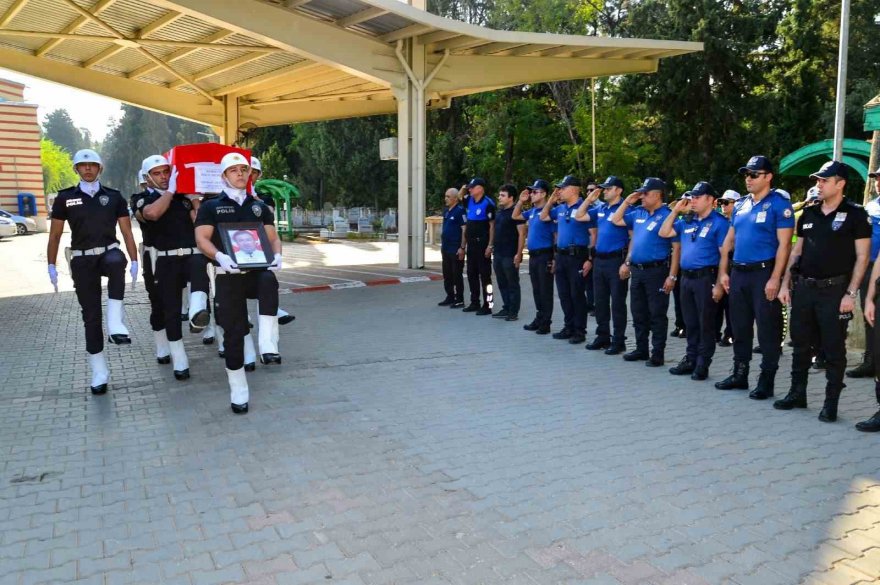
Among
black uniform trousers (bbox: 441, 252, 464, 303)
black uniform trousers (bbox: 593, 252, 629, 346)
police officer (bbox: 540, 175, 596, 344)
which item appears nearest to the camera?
black uniform trousers (bbox: 593, 252, 629, 346)

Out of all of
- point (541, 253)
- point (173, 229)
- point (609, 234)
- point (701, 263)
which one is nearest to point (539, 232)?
point (541, 253)

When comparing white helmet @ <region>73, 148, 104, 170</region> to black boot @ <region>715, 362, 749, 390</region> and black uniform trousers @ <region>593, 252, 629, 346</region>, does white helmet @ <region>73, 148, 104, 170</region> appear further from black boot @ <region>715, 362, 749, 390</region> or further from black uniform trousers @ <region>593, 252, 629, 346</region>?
black boot @ <region>715, 362, 749, 390</region>

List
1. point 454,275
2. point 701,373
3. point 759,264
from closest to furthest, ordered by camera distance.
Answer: point 759,264 → point 701,373 → point 454,275

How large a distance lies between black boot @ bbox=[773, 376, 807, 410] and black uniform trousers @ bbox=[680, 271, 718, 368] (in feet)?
3.11

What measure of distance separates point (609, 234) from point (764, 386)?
2431 millimetres

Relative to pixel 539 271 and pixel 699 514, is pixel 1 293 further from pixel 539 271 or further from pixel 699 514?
pixel 699 514

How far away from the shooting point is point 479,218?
10.1 m

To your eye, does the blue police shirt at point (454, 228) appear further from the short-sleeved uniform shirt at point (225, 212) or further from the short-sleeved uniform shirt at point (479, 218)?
the short-sleeved uniform shirt at point (225, 212)

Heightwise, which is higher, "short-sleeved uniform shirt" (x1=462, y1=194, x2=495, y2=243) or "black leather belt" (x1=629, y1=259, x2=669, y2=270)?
"short-sleeved uniform shirt" (x1=462, y1=194, x2=495, y2=243)

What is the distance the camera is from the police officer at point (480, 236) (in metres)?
10.1

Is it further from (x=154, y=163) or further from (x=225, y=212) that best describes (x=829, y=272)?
(x=154, y=163)

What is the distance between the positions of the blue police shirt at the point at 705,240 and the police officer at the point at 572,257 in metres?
1.70

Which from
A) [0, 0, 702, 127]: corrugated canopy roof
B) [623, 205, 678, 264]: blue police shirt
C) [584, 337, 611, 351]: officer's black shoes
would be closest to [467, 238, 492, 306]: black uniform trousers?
[584, 337, 611, 351]: officer's black shoes

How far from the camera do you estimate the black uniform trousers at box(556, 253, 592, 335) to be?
8281 millimetres
